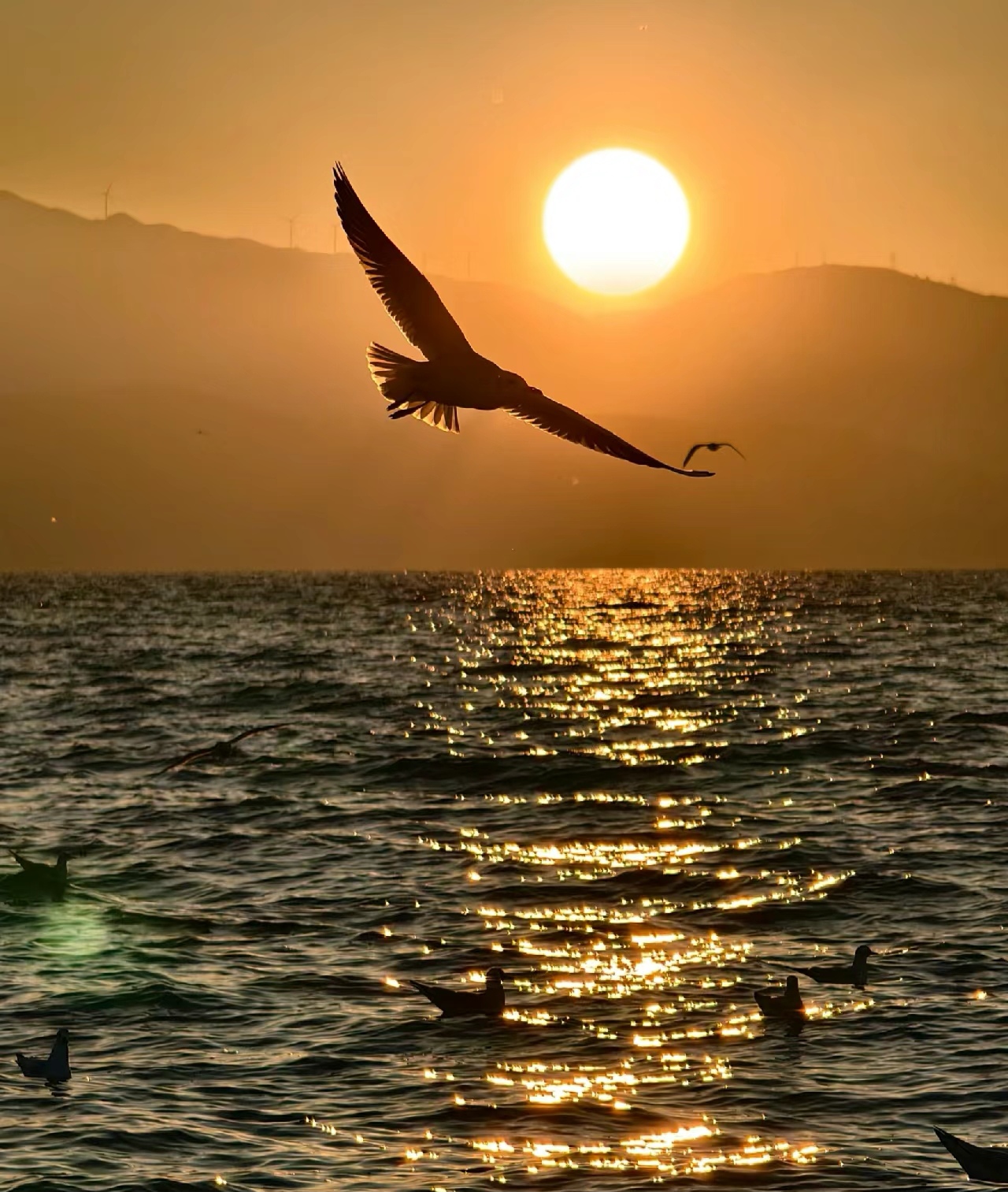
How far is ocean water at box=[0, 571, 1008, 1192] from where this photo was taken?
1623cm

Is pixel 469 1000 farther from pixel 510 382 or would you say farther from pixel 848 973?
pixel 510 382

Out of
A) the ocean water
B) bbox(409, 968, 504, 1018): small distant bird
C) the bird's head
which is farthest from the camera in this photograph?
bbox(409, 968, 504, 1018): small distant bird

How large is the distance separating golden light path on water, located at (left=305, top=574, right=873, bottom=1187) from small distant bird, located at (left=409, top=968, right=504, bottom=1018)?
247 mm

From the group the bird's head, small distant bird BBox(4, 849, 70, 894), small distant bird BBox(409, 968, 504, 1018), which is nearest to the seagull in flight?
the bird's head

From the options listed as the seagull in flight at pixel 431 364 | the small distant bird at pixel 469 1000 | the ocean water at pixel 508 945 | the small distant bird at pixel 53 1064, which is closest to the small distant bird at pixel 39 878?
the ocean water at pixel 508 945

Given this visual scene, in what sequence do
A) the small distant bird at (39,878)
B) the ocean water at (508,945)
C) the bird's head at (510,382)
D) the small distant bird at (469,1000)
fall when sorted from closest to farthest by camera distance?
the bird's head at (510,382)
the ocean water at (508,945)
the small distant bird at (469,1000)
the small distant bird at (39,878)

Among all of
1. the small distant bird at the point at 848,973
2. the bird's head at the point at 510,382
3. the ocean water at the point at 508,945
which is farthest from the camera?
the small distant bird at the point at 848,973

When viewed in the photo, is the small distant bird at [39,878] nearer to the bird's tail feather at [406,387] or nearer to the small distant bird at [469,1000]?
the small distant bird at [469,1000]

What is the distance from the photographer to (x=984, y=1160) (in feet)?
48.4

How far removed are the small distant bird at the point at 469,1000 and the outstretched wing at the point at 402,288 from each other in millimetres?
8686

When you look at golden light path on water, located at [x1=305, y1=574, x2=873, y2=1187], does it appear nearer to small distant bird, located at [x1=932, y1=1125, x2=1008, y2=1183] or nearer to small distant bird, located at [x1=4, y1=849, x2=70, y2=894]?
small distant bird, located at [x1=932, y1=1125, x2=1008, y2=1183]

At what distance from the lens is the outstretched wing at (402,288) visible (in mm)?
14297

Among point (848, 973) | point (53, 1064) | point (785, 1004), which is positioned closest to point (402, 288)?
point (53, 1064)

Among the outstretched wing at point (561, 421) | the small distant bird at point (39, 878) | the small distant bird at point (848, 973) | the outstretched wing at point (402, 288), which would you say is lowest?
the small distant bird at point (848, 973)
